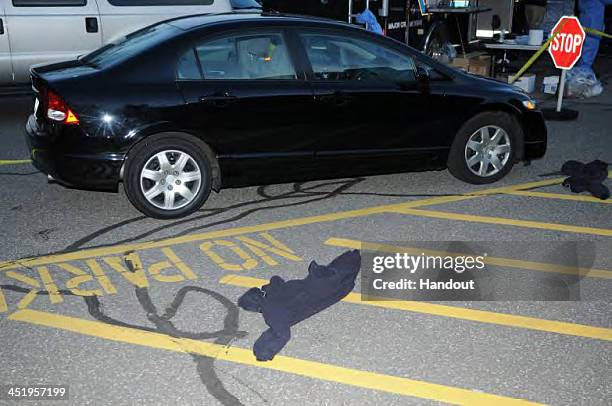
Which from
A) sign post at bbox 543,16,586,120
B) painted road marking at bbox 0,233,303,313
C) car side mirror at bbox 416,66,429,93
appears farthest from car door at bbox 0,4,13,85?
sign post at bbox 543,16,586,120

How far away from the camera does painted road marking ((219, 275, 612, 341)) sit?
4500mm

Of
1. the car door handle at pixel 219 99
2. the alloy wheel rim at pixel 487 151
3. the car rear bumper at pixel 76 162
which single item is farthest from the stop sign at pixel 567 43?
the car rear bumper at pixel 76 162

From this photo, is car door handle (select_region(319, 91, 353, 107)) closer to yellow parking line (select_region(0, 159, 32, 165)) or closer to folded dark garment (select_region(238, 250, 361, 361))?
folded dark garment (select_region(238, 250, 361, 361))

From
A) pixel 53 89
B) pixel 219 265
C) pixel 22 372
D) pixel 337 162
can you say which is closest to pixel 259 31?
pixel 337 162

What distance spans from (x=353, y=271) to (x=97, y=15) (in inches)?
263

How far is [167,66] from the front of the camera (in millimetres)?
6227

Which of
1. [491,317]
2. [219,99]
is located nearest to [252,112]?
[219,99]

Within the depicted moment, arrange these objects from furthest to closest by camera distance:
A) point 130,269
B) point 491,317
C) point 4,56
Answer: point 4,56
point 130,269
point 491,317

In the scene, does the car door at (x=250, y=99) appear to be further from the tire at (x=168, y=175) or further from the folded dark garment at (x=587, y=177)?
the folded dark garment at (x=587, y=177)

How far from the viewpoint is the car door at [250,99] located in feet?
20.6

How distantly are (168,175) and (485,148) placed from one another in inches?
120

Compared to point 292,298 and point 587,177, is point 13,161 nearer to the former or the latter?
point 292,298

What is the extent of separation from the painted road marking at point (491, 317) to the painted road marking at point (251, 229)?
101 centimetres

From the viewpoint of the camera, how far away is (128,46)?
666 cm
